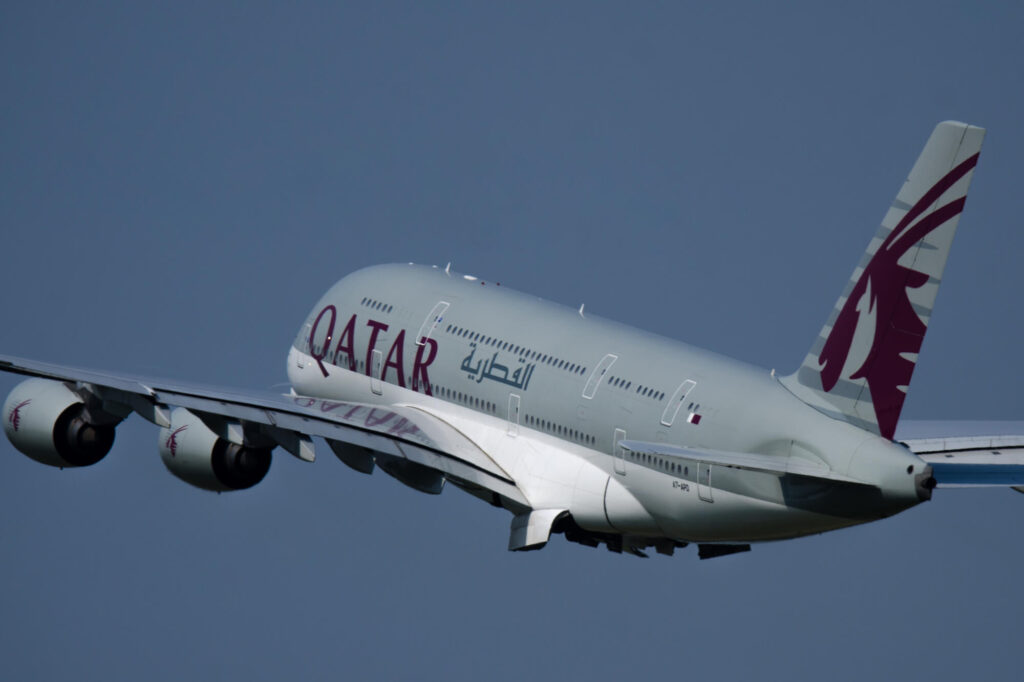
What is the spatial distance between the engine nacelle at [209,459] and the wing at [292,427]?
16cm

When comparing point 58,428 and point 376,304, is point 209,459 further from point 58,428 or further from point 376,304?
point 376,304

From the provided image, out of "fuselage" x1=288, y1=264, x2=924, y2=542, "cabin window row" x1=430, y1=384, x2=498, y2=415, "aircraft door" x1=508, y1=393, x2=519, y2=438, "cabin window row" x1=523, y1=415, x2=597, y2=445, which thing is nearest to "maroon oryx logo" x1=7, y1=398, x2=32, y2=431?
"fuselage" x1=288, y1=264, x2=924, y2=542

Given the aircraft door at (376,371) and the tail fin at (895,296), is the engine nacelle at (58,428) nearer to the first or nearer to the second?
the aircraft door at (376,371)

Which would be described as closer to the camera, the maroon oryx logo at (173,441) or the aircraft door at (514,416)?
the aircraft door at (514,416)

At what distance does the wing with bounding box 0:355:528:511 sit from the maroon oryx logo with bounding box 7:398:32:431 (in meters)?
0.02

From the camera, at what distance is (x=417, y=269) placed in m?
62.8

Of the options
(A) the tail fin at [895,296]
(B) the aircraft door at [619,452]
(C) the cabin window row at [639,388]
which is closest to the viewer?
(A) the tail fin at [895,296]

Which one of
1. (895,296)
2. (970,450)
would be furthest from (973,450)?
(895,296)

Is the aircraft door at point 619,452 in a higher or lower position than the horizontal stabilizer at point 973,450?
lower

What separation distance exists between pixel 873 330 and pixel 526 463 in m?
11.0

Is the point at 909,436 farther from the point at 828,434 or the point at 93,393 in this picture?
the point at 93,393

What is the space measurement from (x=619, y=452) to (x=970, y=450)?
736cm

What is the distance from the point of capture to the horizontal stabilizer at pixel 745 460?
4588 centimetres

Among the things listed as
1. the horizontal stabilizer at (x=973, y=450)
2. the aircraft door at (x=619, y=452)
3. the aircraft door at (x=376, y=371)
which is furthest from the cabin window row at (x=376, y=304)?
the horizontal stabilizer at (x=973, y=450)
